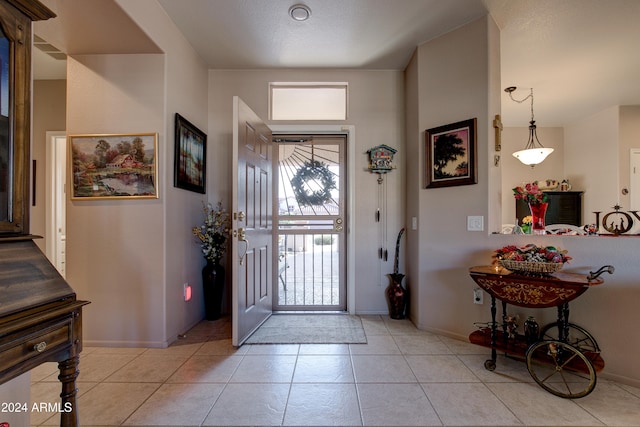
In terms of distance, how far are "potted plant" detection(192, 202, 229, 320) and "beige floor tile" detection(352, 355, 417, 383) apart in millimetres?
1583

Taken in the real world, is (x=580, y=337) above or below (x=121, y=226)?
below

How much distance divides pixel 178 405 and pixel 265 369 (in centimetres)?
59

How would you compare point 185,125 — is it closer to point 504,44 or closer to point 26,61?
point 26,61

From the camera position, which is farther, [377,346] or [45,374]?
[377,346]

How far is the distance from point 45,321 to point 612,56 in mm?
4902

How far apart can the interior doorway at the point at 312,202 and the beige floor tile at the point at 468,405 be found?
1.65 meters

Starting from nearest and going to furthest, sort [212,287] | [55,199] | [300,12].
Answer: [300,12] < [212,287] < [55,199]

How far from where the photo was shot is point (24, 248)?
1.12 m

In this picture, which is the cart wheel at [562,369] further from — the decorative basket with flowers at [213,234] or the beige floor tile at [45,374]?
the beige floor tile at [45,374]

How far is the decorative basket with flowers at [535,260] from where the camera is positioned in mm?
1826

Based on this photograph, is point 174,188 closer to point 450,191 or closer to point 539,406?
point 450,191

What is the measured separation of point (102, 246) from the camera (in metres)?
2.37

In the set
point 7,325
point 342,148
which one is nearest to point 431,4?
point 342,148

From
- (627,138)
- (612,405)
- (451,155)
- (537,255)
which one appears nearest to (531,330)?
(612,405)
